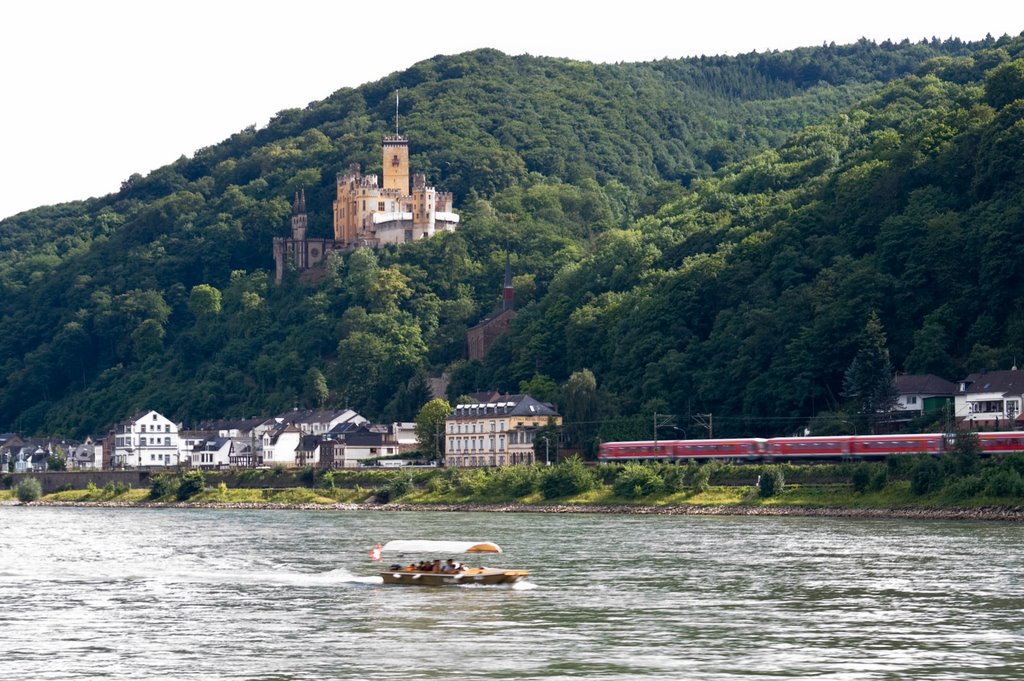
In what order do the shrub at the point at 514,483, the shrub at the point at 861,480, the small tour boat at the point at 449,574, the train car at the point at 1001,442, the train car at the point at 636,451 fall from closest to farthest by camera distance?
the small tour boat at the point at 449,574 → the train car at the point at 1001,442 → the shrub at the point at 861,480 → the shrub at the point at 514,483 → the train car at the point at 636,451

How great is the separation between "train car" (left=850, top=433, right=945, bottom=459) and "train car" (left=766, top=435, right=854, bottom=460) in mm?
650

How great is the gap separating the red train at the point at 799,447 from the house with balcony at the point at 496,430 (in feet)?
39.7

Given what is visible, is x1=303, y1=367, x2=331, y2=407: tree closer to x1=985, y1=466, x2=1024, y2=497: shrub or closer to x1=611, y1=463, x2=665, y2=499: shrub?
x1=611, y1=463, x2=665, y2=499: shrub

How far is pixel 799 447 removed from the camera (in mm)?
107625

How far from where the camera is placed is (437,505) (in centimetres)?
11725

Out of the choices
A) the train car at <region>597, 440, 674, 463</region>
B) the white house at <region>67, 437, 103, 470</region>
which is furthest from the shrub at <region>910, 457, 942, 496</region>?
the white house at <region>67, 437, 103, 470</region>

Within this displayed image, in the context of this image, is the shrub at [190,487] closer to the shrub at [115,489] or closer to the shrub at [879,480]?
the shrub at [115,489]

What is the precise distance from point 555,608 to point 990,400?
Answer: 61.8 metres

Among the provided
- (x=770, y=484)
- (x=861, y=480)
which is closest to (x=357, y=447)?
(x=770, y=484)

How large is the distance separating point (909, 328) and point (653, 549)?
56584mm

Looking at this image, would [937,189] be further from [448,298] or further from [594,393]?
[448,298]

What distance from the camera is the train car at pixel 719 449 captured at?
10962 centimetres

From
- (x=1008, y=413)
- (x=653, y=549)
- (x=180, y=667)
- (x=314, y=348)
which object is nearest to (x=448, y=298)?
(x=314, y=348)

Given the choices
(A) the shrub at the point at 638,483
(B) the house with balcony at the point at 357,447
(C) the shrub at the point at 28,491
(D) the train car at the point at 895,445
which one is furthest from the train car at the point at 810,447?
(C) the shrub at the point at 28,491
